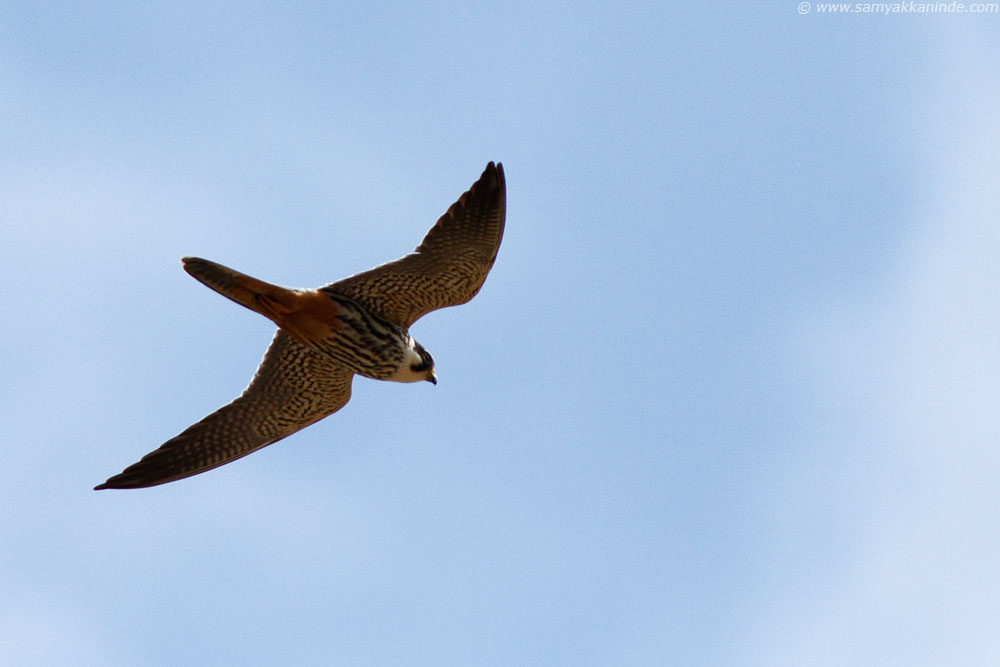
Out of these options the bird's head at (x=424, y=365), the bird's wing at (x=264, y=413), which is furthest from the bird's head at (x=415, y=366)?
the bird's wing at (x=264, y=413)

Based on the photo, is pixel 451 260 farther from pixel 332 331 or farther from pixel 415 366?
pixel 332 331

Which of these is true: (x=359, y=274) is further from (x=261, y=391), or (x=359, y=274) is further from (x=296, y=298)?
(x=261, y=391)

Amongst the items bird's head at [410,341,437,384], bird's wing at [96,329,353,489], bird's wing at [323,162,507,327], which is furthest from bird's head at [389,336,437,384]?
bird's wing at [96,329,353,489]

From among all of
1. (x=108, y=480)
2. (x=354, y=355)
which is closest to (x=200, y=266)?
(x=354, y=355)

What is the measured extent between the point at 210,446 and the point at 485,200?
3.98 m

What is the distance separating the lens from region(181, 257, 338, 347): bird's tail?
417 inches

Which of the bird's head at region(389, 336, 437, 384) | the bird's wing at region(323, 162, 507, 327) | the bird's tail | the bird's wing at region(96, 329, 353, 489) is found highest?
→ the bird's wing at region(323, 162, 507, 327)

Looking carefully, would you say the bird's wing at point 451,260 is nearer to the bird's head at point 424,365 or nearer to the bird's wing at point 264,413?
the bird's head at point 424,365

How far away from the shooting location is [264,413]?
1237 cm

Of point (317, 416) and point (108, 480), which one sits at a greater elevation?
point (317, 416)

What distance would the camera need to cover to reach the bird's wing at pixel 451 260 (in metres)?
11.0

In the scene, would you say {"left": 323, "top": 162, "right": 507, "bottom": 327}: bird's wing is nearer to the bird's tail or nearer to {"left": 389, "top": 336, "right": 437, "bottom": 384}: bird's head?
the bird's tail

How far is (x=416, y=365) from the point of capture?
11.6 metres

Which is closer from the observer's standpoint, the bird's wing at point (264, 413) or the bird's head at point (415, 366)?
the bird's head at point (415, 366)
